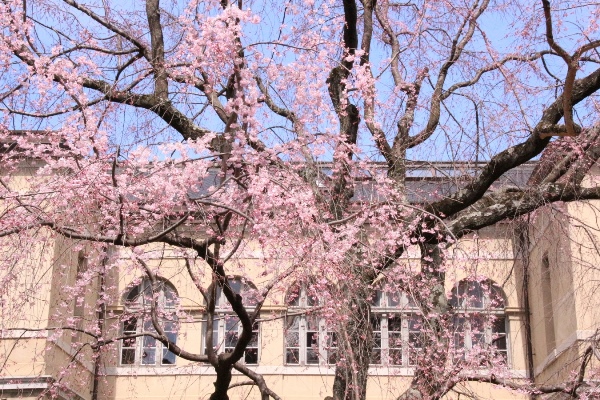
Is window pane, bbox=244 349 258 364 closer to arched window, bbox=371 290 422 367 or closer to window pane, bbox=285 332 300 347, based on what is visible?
window pane, bbox=285 332 300 347

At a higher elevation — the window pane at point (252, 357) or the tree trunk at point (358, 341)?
the window pane at point (252, 357)

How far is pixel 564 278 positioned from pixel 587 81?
6853mm

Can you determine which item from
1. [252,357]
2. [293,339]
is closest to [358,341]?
[293,339]

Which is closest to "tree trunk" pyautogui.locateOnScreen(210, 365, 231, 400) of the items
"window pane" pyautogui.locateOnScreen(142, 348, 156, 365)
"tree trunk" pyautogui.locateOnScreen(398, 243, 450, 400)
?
"tree trunk" pyautogui.locateOnScreen(398, 243, 450, 400)

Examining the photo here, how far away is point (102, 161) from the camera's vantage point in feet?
21.1

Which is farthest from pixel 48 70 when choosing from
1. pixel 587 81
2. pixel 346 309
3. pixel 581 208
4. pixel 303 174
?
pixel 581 208

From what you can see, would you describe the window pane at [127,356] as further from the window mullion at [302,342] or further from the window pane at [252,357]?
the window mullion at [302,342]

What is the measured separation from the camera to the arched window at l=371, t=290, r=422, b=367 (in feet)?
30.2

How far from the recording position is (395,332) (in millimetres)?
11273

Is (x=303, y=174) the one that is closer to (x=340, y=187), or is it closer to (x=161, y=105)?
(x=340, y=187)

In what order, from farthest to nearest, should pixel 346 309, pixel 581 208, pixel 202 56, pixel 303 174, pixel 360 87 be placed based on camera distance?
pixel 581 208 < pixel 360 87 < pixel 303 174 < pixel 202 56 < pixel 346 309

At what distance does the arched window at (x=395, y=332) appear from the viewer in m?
9.22

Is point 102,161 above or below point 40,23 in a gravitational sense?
below

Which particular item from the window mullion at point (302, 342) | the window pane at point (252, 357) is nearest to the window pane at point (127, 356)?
the window pane at point (252, 357)
